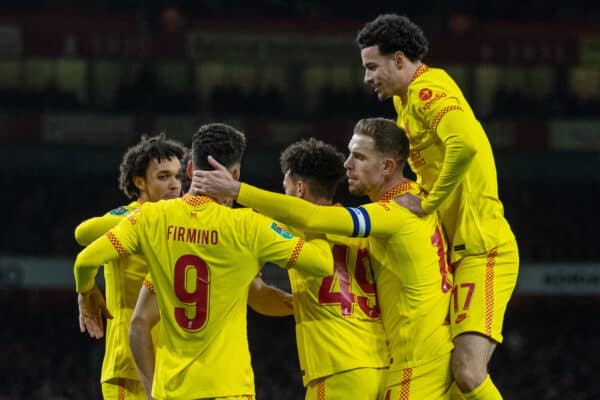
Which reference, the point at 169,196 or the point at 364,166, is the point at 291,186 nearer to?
the point at 364,166

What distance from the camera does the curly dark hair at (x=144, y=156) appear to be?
5.72 metres

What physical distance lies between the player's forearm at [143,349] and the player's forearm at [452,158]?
150 centimetres

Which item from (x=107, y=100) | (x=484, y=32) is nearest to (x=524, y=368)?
(x=484, y=32)

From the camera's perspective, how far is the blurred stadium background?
20.1m

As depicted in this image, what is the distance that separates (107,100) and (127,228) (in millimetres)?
19152

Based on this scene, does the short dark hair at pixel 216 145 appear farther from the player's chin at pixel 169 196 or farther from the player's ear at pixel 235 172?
the player's chin at pixel 169 196

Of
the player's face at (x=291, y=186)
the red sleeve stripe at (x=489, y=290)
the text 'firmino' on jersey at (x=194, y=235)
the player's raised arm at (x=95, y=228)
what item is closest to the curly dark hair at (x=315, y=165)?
the player's face at (x=291, y=186)

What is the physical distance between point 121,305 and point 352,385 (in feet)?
4.74

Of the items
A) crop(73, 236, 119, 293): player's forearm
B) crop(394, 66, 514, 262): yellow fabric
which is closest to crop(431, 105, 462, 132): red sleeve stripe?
crop(394, 66, 514, 262): yellow fabric

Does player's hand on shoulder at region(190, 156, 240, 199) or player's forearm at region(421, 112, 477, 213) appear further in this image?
player's forearm at region(421, 112, 477, 213)

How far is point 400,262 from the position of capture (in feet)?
16.1

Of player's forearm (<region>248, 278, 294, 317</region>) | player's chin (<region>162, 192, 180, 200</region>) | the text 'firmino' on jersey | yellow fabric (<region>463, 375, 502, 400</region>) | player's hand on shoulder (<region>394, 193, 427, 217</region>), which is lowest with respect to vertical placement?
yellow fabric (<region>463, 375, 502, 400</region>)

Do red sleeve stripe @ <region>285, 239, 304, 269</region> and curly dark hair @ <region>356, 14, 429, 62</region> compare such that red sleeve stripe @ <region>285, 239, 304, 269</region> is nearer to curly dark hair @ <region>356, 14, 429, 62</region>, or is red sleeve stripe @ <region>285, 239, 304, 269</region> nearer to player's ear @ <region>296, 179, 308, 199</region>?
player's ear @ <region>296, 179, 308, 199</region>

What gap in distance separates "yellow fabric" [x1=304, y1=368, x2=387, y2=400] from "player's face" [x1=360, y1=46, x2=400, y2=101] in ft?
Answer: 4.64
